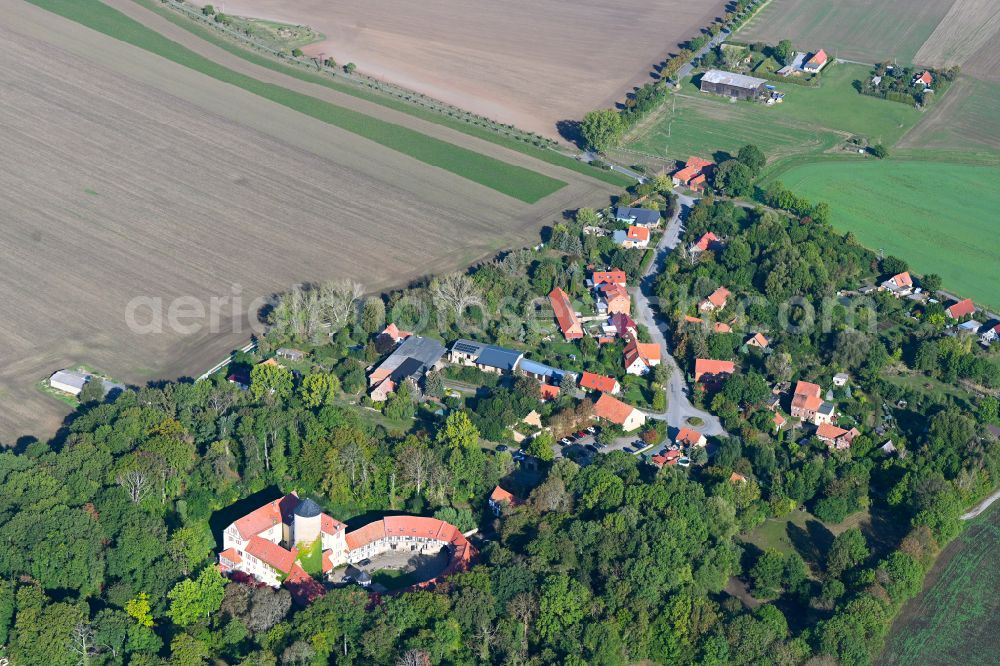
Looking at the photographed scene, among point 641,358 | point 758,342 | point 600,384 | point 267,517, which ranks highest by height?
point 758,342

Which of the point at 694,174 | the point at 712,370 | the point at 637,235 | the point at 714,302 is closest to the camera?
the point at 712,370

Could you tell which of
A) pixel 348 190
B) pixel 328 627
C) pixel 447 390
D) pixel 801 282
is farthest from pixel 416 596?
pixel 348 190

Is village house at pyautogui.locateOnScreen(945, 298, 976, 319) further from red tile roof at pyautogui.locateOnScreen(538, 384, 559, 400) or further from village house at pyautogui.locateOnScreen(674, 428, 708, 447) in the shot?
red tile roof at pyautogui.locateOnScreen(538, 384, 559, 400)

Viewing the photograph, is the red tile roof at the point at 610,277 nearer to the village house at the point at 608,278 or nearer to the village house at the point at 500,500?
the village house at the point at 608,278

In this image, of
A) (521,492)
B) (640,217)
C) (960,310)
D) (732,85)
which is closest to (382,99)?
(640,217)

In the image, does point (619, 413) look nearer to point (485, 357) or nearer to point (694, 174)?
point (485, 357)

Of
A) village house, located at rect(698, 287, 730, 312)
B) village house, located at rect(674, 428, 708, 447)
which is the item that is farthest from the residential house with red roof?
village house, located at rect(698, 287, 730, 312)

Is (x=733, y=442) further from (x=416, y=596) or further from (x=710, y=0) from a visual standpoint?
(x=710, y=0)

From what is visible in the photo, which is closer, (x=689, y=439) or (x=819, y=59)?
(x=689, y=439)
